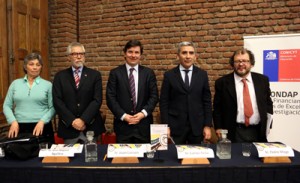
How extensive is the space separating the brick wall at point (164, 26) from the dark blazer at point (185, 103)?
146cm

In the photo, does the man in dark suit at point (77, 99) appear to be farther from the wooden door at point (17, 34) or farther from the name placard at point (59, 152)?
the wooden door at point (17, 34)

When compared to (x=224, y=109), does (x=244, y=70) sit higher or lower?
higher

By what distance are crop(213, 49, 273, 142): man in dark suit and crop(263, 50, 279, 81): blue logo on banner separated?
1076 millimetres

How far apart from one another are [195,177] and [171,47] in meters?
2.73

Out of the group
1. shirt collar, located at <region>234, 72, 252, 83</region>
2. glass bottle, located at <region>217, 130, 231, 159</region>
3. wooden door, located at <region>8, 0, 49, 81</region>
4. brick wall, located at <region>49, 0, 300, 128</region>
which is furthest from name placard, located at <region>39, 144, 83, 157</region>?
brick wall, located at <region>49, 0, 300, 128</region>

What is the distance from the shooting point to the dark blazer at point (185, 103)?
2326mm

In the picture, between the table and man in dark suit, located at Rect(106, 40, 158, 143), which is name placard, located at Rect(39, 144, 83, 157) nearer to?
the table

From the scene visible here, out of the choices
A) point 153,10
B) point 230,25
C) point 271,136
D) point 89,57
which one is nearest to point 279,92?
point 271,136

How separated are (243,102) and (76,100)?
146 centimetres

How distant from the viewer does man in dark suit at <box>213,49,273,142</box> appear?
7.29 ft

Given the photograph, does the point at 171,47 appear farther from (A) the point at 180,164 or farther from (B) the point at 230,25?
(A) the point at 180,164

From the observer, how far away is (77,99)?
7.79 feet

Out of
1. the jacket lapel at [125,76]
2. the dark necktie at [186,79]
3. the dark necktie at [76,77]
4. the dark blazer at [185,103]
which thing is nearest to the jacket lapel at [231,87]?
the dark blazer at [185,103]

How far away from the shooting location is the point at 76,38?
4449 millimetres
